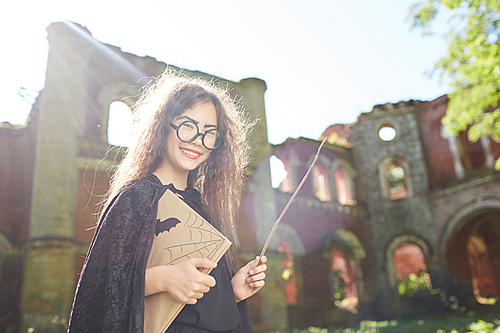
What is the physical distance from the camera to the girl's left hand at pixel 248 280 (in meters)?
1.80

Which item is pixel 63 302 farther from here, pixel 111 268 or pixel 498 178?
pixel 498 178

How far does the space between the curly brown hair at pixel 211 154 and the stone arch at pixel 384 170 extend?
1446 centimetres

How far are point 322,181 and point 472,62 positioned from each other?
8992mm

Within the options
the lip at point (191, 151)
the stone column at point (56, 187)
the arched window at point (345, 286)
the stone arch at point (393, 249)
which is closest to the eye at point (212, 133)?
the lip at point (191, 151)

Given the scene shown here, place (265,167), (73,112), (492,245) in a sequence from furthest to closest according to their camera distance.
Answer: (492,245)
(265,167)
(73,112)

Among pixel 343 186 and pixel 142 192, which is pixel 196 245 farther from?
pixel 343 186

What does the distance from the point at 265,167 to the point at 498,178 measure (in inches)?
318

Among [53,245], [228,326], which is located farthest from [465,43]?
[53,245]

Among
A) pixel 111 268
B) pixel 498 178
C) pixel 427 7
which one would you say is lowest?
pixel 111 268

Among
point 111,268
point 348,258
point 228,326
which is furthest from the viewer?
point 348,258

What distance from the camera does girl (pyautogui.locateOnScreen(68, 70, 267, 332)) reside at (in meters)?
1.44

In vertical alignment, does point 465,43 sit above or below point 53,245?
above

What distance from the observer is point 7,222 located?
9219 mm

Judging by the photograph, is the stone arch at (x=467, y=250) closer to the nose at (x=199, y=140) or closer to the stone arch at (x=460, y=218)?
the stone arch at (x=460, y=218)
